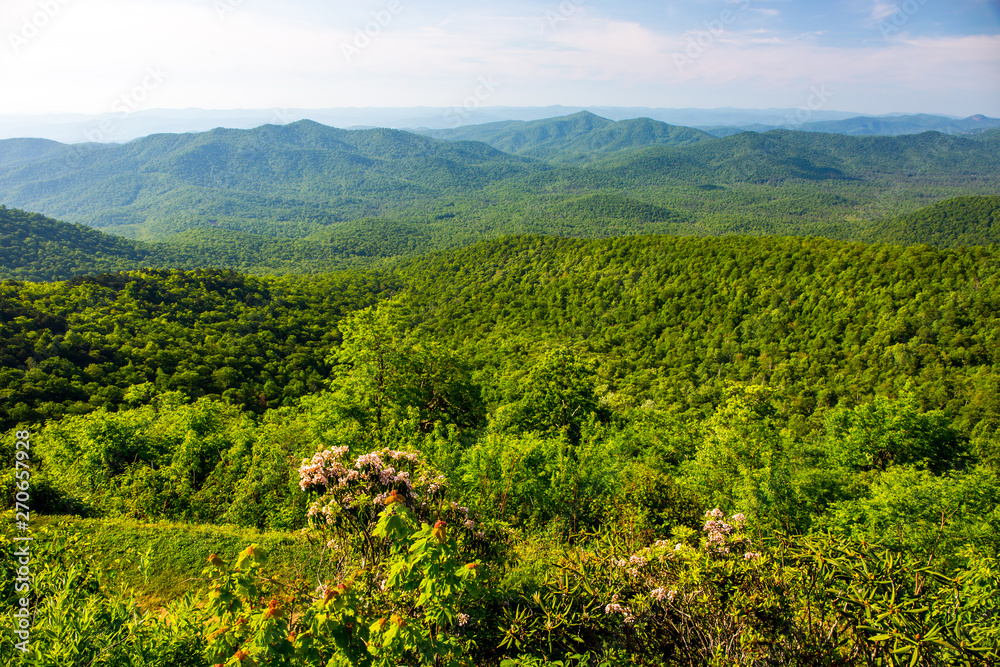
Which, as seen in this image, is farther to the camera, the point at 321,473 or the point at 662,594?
the point at 321,473

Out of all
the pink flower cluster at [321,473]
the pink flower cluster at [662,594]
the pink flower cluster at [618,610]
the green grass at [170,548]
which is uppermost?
the pink flower cluster at [321,473]

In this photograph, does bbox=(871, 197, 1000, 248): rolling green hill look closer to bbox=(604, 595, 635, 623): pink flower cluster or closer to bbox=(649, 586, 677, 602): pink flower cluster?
bbox=(649, 586, 677, 602): pink flower cluster

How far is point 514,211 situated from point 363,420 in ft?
591

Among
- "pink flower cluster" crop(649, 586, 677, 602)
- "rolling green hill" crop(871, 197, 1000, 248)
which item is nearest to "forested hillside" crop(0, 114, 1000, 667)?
"pink flower cluster" crop(649, 586, 677, 602)

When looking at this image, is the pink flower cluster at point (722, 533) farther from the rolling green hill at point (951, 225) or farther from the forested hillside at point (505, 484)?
the rolling green hill at point (951, 225)

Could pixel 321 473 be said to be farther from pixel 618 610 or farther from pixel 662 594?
pixel 662 594

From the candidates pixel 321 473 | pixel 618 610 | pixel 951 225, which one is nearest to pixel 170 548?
pixel 321 473

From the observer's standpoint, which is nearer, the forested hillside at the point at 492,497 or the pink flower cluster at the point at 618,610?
the forested hillside at the point at 492,497

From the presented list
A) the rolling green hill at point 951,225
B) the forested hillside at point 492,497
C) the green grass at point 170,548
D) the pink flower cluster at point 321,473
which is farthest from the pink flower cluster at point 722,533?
the rolling green hill at point 951,225

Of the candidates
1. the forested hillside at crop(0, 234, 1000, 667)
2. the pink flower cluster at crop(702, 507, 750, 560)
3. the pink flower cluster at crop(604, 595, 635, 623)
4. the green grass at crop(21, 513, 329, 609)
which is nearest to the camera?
the forested hillside at crop(0, 234, 1000, 667)

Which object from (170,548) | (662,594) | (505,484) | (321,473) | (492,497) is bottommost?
(170,548)

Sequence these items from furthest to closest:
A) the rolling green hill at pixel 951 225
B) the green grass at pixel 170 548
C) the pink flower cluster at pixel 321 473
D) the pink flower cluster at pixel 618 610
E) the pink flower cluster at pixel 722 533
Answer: the rolling green hill at pixel 951 225 → the green grass at pixel 170 548 → the pink flower cluster at pixel 321 473 → the pink flower cluster at pixel 722 533 → the pink flower cluster at pixel 618 610

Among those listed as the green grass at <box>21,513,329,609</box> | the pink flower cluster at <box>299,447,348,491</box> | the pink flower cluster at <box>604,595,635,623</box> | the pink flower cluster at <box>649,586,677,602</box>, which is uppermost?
the pink flower cluster at <box>299,447,348,491</box>

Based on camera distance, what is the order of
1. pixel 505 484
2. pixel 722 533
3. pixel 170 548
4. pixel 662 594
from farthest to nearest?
pixel 505 484 < pixel 170 548 < pixel 722 533 < pixel 662 594
